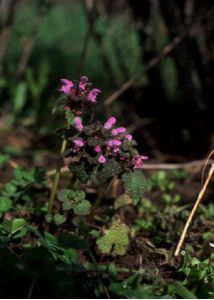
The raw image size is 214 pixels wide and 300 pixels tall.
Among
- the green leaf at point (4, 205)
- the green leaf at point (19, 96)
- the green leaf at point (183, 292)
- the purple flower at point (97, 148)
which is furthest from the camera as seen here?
the green leaf at point (19, 96)

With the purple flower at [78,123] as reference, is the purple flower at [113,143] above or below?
below

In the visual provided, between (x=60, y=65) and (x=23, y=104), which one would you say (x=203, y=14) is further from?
(x=60, y=65)

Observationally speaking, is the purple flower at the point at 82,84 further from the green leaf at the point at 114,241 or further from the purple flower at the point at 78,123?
the green leaf at the point at 114,241

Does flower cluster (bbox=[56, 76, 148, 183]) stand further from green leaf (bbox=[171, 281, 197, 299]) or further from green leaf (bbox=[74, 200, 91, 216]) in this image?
green leaf (bbox=[171, 281, 197, 299])

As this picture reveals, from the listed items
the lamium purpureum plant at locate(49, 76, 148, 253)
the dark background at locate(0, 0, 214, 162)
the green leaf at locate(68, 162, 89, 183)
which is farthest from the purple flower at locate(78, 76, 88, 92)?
the dark background at locate(0, 0, 214, 162)

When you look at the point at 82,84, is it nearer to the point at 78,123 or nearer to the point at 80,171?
the point at 78,123

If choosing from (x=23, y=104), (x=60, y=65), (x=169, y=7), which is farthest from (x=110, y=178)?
(x=60, y=65)

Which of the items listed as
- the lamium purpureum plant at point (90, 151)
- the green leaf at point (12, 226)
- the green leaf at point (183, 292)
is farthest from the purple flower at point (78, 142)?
the green leaf at point (183, 292)
